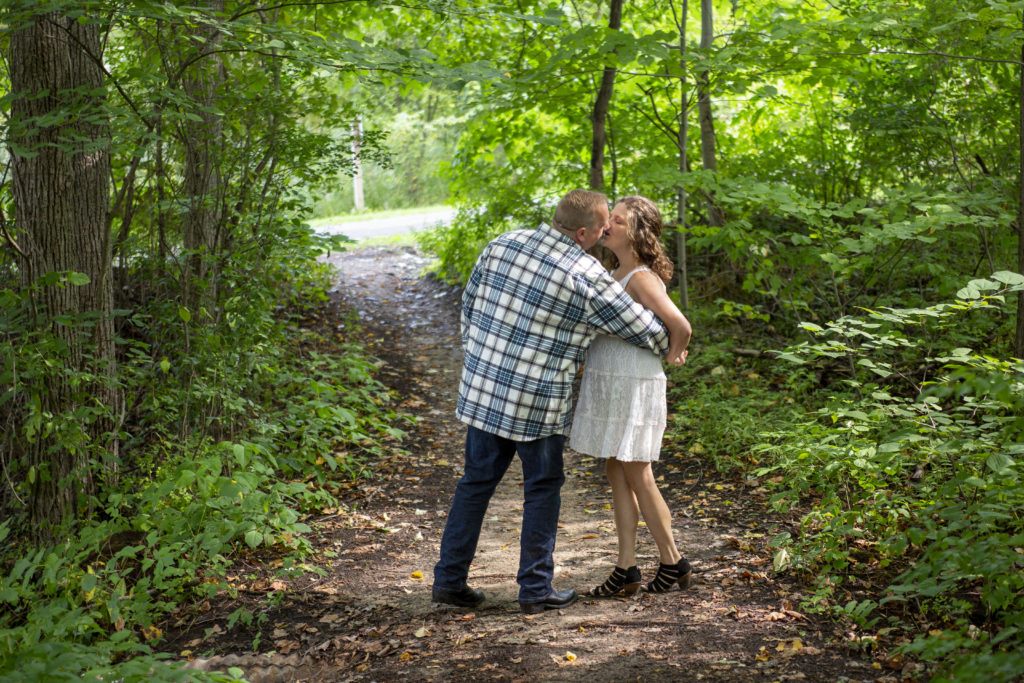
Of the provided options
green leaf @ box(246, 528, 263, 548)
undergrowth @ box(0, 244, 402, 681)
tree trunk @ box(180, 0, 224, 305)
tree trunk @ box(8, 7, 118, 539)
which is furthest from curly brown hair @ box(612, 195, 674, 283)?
tree trunk @ box(180, 0, 224, 305)

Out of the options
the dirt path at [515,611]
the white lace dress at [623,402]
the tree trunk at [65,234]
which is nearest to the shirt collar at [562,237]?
the white lace dress at [623,402]

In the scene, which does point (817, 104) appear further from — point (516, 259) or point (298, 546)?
point (298, 546)

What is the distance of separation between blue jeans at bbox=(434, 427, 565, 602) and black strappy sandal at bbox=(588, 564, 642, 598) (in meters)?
0.34

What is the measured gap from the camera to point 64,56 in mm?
4367

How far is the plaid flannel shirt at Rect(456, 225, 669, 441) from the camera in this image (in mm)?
3578

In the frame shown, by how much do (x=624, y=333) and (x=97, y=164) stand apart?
3405 millimetres

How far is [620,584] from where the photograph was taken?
396 centimetres

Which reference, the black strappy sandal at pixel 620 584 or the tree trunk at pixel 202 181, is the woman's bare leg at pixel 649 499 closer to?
the black strappy sandal at pixel 620 584

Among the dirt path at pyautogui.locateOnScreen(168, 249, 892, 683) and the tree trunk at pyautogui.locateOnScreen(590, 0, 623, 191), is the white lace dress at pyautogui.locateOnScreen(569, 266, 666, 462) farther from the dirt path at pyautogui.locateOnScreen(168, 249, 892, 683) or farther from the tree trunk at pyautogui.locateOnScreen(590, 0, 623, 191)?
the tree trunk at pyautogui.locateOnScreen(590, 0, 623, 191)

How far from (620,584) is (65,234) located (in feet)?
12.5

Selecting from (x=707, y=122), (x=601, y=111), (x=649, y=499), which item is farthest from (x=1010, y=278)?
(x=707, y=122)

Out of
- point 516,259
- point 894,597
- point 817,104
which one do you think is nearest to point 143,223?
point 516,259

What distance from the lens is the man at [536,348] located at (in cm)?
359

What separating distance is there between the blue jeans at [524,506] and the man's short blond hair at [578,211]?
1043mm
